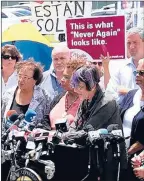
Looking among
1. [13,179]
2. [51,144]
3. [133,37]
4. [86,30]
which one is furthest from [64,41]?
[13,179]

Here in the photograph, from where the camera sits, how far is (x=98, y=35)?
4719mm

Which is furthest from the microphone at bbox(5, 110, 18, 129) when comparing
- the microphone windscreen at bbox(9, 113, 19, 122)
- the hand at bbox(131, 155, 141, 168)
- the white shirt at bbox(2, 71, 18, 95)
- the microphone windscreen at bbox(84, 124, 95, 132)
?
the hand at bbox(131, 155, 141, 168)

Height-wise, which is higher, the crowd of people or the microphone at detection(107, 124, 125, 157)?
the crowd of people

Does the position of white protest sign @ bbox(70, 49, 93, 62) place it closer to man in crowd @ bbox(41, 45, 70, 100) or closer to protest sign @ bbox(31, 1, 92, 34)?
man in crowd @ bbox(41, 45, 70, 100)

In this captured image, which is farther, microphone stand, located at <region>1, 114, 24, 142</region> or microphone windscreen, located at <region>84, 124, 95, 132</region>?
microphone stand, located at <region>1, 114, 24, 142</region>

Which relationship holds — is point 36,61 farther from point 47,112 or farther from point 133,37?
point 133,37

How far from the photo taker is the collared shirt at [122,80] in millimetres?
4762

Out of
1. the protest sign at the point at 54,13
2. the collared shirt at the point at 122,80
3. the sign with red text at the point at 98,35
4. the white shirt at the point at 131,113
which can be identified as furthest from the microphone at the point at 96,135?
the protest sign at the point at 54,13

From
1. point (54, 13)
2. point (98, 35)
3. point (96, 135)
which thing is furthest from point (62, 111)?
point (54, 13)

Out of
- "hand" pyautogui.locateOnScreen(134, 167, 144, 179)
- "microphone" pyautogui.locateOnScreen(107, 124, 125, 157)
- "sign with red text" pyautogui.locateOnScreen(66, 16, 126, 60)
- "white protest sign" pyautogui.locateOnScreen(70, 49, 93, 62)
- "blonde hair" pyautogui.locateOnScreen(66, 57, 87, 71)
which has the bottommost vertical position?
"hand" pyautogui.locateOnScreen(134, 167, 144, 179)

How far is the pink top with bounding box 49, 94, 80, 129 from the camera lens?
4.80 m

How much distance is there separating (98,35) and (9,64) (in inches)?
32.3

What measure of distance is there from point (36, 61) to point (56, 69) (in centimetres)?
19

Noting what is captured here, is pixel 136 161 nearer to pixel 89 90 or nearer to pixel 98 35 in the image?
pixel 89 90
